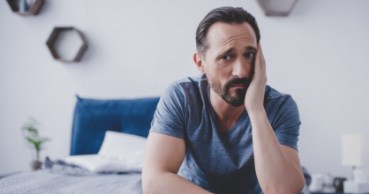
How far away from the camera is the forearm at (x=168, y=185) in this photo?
1168mm

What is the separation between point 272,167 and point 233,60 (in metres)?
0.38

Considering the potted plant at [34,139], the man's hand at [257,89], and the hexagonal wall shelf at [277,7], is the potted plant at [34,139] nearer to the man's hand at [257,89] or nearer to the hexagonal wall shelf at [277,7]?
the hexagonal wall shelf at [277,7]

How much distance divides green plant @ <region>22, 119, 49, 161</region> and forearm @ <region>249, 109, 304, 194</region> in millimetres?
2307

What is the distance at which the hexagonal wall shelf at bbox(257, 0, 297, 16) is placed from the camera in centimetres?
280

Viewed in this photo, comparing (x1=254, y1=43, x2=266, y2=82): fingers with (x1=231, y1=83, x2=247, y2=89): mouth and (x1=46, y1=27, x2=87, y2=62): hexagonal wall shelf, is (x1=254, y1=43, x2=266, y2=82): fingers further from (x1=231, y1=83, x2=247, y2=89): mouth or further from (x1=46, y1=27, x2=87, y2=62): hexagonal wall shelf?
(x1=46, y1=27, x2=87, y2=62): hexagonal wall shelf

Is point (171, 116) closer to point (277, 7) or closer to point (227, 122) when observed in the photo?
point (227, 122)

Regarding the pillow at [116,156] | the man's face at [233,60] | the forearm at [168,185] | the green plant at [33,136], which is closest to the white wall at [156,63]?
the green plant at [33,136]

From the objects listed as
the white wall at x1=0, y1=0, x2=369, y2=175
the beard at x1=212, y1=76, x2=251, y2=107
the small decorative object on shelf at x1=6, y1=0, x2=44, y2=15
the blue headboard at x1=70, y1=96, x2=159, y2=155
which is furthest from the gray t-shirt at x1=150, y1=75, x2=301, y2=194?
the small decorative object on shelf at x1=6, y1=0, x2=44, y2=15

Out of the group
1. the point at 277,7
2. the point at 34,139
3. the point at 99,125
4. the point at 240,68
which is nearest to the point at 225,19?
the point at 240,68

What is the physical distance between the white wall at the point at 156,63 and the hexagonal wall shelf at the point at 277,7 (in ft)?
0.18

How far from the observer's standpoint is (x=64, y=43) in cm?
323

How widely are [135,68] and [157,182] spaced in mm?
1960

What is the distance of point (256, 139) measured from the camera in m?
1.24

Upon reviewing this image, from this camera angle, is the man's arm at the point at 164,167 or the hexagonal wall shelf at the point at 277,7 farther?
the hexagonal wall shelf at the point at 277,7
